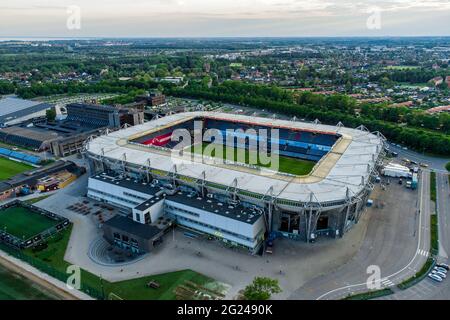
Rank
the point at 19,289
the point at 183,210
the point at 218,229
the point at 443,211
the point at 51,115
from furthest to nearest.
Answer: the point at 51,115 → the point at 443,211 → the point at 183,210 → the point at 218,229 → the point at 19,289

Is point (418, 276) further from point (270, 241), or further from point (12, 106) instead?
point (12, 106)

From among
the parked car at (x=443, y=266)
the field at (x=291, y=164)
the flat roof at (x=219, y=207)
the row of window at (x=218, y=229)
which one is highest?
the flat roof at (x=219, y=207)

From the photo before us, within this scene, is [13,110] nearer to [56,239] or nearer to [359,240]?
[56,239]

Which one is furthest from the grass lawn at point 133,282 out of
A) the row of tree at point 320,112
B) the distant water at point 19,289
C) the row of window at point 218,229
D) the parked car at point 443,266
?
the row of tree at point 320,112

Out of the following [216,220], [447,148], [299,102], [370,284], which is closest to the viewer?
[370,284]

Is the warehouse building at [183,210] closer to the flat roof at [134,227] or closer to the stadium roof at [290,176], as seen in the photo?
the flat roof at [134,227]

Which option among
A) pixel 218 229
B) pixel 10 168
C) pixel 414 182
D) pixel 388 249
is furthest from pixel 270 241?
pixel 10 168
